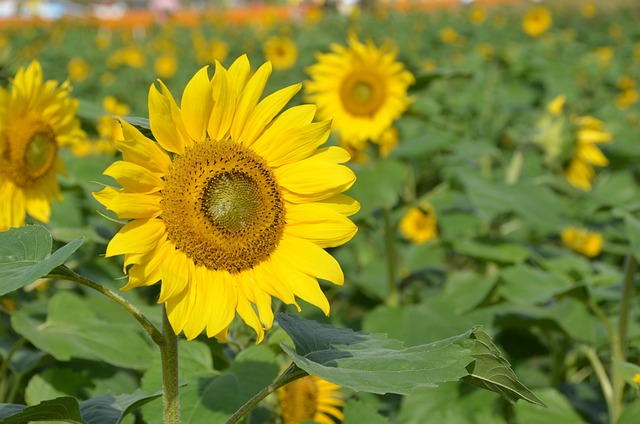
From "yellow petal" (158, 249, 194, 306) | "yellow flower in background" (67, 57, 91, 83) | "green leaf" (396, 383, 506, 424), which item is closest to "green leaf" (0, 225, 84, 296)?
"yellow petal" (158, 249, 194, 306)

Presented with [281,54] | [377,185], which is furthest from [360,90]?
[281,54]

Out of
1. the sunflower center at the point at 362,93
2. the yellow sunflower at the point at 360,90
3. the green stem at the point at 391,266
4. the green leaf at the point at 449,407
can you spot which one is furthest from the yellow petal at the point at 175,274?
the sunflower center at the point at 362,93

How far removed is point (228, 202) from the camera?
125cm

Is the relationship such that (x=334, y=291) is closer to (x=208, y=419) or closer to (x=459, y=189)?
(x=459, y=189)

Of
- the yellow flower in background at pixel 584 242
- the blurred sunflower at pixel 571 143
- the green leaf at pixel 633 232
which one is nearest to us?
the green leaf at pixel 633 232

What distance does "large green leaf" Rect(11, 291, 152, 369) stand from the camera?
67.8 inches

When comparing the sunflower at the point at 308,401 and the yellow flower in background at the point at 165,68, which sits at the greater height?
the sunflower at the point at 308,401

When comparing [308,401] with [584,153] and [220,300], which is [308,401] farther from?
[584,153]

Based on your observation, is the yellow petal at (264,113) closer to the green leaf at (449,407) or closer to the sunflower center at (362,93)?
the green leaf at (449,407)

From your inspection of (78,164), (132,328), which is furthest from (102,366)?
(78,164)

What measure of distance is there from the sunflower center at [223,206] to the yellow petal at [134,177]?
2cm

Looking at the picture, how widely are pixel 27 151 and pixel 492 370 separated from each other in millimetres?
1135

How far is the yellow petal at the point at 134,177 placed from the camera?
1.13 metres

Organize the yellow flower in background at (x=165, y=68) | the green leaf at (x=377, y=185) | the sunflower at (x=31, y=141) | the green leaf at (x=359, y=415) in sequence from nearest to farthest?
the green leaf at (x=359, y=415), the sunflower at (x=31, y=141), the green leaf at (x=377, y=185), the yellow flower in background at (x=165, y=68)
